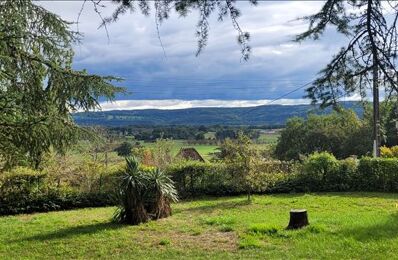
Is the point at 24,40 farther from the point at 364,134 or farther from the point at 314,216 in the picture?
the point at 364,134

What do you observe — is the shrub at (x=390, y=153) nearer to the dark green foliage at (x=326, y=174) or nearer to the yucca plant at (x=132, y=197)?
the dark green foliage at (x=326, y=174)

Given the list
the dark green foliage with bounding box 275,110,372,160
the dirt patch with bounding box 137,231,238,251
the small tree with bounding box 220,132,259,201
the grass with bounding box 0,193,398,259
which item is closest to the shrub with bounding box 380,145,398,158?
the small tree with bounding box 220,132,259,201

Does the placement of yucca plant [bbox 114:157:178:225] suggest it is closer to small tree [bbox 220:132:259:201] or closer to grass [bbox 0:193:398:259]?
grass [bbox 0:193:398:259]

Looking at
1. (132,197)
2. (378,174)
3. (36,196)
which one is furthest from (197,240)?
(378,174)

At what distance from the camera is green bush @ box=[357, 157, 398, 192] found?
18.9 meters

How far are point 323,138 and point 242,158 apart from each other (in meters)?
30.1

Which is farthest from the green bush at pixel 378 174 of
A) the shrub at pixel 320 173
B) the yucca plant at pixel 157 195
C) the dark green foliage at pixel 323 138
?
the dark green foliage at pixel 323 138

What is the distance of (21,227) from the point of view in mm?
12523

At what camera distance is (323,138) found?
45938 millimetres

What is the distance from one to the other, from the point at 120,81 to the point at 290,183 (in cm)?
998

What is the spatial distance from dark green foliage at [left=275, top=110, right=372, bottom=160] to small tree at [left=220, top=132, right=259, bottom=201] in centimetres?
2467

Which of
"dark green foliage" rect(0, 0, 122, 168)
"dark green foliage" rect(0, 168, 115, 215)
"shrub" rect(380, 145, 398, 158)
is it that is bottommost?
"dark green foliage" rect(0, 168, 115, 215)

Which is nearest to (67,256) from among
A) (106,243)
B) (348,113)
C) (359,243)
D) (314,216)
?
(106,243)

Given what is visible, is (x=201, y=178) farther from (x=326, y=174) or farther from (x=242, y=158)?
(x=326, y=174)
